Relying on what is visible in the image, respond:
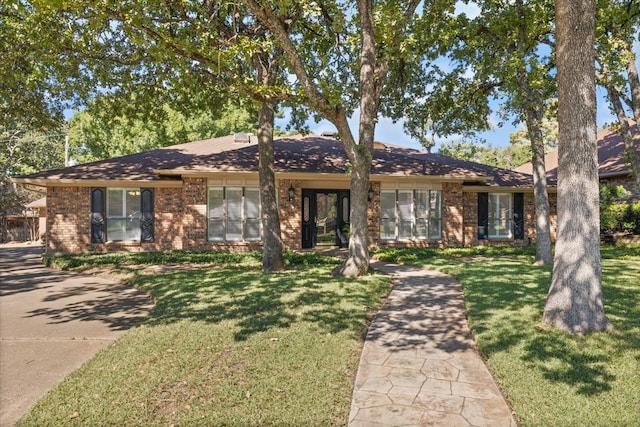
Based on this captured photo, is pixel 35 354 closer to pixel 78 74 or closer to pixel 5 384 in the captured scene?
pixel 5 384

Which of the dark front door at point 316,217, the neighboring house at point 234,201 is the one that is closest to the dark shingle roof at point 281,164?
the neighboring house at point 234,201

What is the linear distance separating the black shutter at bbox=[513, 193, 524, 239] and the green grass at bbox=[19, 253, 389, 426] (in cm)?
1217

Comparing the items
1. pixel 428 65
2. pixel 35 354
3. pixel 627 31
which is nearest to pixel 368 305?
pixel 35 354

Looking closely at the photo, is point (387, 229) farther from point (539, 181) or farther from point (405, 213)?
point (539, 181)

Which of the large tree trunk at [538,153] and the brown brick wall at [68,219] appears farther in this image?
the brown brick wall at [68,219]

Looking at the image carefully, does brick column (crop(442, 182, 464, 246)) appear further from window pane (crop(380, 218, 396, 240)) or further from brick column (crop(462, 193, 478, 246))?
window pane (crop(380, 218, 396, 240))

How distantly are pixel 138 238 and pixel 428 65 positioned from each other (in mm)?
11764

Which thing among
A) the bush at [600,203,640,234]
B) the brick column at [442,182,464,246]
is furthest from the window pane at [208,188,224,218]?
the bush at [600,203,640,234]

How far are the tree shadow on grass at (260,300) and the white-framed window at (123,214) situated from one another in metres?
6.26

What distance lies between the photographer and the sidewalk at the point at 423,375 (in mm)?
3275

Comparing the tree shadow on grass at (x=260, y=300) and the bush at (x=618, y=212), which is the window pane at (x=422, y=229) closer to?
the bush at (x=618, y=212)

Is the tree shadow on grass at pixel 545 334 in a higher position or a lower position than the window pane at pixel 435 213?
lower

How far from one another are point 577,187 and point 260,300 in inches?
191

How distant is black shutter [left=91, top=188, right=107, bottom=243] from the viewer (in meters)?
14.5
